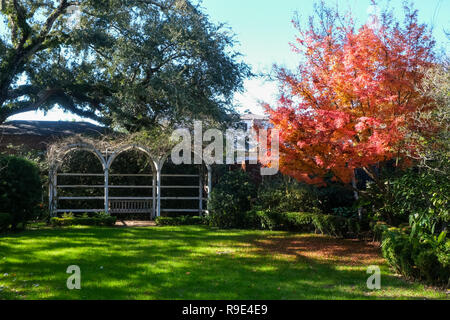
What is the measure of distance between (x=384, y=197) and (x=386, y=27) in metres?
3.85

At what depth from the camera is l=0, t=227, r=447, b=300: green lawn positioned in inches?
207

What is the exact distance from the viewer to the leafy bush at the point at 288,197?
1170 centimetres

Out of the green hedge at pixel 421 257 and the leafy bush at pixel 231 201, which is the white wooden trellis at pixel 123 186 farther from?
the green hedge at pixel 421 257

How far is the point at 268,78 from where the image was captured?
9.98 meters

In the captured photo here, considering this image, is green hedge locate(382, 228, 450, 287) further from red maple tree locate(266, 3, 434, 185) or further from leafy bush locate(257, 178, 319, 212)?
leafy bush locate(257, 178, 319, 212)

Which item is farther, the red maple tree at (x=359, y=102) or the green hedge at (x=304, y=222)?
the green hedge at (x=304, y=222)

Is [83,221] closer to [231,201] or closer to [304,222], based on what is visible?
[231,201]

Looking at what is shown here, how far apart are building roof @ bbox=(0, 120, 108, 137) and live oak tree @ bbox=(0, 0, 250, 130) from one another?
231cm

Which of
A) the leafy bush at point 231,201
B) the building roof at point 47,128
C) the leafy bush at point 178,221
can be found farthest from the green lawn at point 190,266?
the building roof at point 47,128

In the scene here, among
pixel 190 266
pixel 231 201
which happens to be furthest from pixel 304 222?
pixel 190 266

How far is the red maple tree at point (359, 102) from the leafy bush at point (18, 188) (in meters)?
7.01

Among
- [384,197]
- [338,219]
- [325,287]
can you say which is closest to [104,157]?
[338,219]

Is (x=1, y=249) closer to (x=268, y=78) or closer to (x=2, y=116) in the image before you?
(x=268, y=78)

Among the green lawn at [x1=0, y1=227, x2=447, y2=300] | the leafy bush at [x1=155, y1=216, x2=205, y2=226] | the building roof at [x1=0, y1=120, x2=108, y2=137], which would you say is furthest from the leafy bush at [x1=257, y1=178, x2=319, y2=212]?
the building roof at [x1=0, y1=120, x2=108, y2=137]
